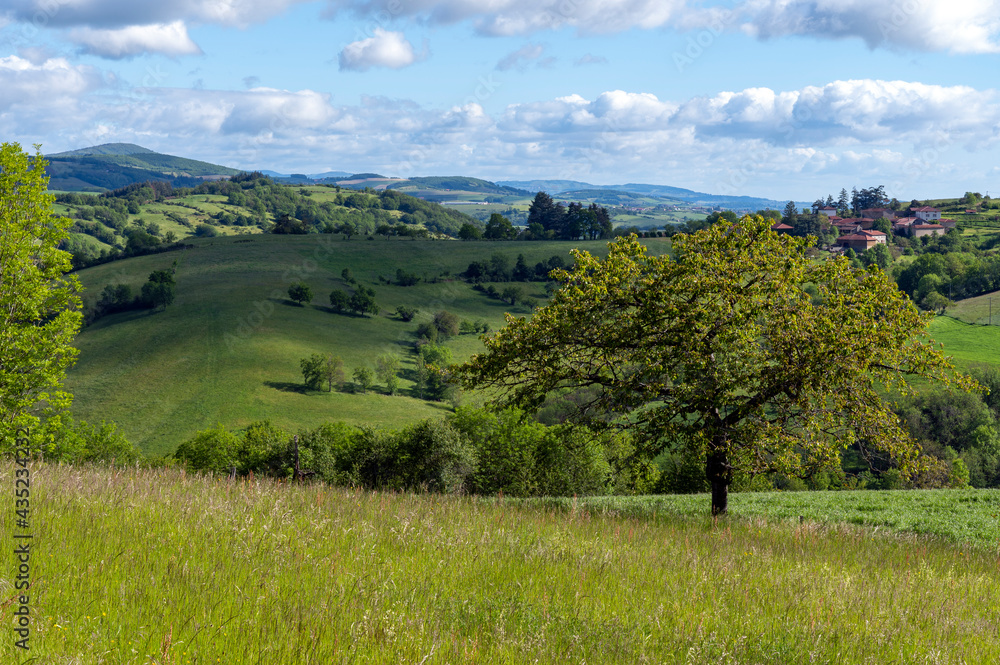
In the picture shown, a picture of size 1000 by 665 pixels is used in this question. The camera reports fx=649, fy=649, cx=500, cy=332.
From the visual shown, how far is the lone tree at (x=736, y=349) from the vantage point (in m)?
15.8

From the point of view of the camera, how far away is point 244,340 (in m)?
134

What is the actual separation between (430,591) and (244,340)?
453 ft

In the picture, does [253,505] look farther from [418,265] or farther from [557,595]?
[418,265]

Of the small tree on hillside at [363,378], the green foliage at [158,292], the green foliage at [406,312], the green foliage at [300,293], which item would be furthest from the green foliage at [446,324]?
the green foliage at [158,292]

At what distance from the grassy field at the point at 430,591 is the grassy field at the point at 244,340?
96302 millimetres

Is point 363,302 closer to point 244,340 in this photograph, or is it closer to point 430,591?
point 244,340

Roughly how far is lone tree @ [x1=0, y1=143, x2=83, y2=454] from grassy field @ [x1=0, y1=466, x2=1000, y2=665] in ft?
68.6

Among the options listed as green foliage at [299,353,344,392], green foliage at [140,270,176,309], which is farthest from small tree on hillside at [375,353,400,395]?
green foliage at [140,270,176,309]

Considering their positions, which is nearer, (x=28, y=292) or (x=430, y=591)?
(x=430, y=591)

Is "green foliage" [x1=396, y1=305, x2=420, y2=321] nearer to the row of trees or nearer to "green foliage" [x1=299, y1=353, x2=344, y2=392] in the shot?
"green foliage" [x1=299, y1=353, x2=344, y2=392]

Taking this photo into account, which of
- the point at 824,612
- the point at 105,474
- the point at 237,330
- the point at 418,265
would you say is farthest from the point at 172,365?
the point at 824,612

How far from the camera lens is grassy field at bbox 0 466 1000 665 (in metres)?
4.44

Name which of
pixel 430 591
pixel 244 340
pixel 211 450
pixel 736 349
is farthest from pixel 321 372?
pixel 430 591

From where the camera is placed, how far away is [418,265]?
196m
